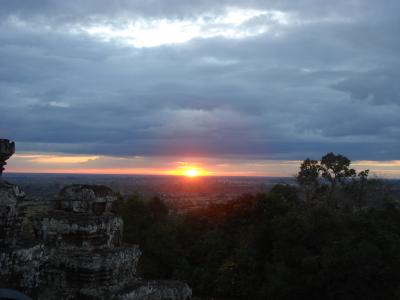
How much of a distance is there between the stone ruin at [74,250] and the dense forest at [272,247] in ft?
59.8

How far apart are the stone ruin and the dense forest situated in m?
18.2

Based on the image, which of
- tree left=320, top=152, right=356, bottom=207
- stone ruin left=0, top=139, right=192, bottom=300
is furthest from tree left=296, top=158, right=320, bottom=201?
stone ruin left=0, top=139, right=192, bottom=300

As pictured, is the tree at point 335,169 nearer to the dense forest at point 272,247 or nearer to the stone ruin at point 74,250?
the dense forest at point 272,247

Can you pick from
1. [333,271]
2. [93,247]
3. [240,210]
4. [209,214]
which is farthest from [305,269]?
[93,247]

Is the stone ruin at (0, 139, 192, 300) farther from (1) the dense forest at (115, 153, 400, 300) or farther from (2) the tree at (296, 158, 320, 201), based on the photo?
(2) the tree at (296, 158, 320, 201)

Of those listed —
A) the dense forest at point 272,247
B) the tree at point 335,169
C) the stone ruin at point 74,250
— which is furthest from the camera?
the tree at point 335,169

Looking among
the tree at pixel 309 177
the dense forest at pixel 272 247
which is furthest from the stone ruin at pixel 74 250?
the tree at pixel 309 177

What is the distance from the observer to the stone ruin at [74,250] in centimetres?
439

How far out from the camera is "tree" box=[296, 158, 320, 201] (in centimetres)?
4325

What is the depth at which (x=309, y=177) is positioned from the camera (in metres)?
43.4

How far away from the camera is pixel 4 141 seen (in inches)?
174

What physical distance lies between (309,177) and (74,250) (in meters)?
40.2

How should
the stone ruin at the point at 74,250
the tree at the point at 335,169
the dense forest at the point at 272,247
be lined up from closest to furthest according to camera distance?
the stone ruin at the point at 74,250, the dense forest at the point at 272,247, the tree at the point at 335,169

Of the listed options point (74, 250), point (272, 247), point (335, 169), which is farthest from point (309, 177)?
point (74, 250)
